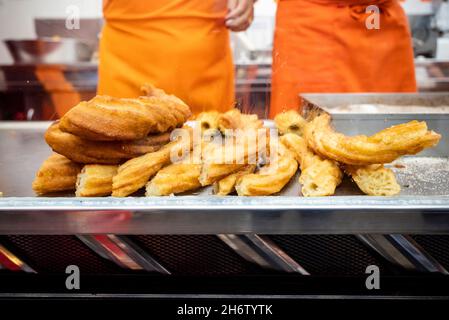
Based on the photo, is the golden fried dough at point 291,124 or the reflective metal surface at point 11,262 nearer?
the reflective metal surface at point 11,262

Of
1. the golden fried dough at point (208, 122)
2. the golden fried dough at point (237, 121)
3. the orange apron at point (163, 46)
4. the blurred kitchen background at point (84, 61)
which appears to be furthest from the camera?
the blurred kitchen background at point (84, 61)

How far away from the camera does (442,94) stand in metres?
1.79

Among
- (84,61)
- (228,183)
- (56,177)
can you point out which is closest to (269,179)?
(228,183)

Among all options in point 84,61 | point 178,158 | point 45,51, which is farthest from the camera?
point 84,61

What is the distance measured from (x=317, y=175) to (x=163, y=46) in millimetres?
1257

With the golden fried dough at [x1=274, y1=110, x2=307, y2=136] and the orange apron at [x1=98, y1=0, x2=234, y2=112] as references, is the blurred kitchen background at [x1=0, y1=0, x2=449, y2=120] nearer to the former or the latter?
the orange apron at [x1=98, y1=0, x2=234, y2=112]

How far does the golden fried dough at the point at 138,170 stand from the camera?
106 cm

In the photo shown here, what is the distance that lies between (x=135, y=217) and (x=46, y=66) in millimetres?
3599

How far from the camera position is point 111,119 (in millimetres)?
1043

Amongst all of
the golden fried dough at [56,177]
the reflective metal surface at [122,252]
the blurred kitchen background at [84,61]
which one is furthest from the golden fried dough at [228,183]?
the blurred kitchen background at [84,61]

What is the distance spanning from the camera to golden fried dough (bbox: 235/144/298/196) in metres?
1.04

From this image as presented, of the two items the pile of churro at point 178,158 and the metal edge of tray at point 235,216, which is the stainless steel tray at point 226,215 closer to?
the metal edge of tray at point 235,216

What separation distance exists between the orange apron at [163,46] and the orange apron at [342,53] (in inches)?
14.8

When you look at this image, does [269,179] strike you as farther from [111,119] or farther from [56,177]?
[56,177]
